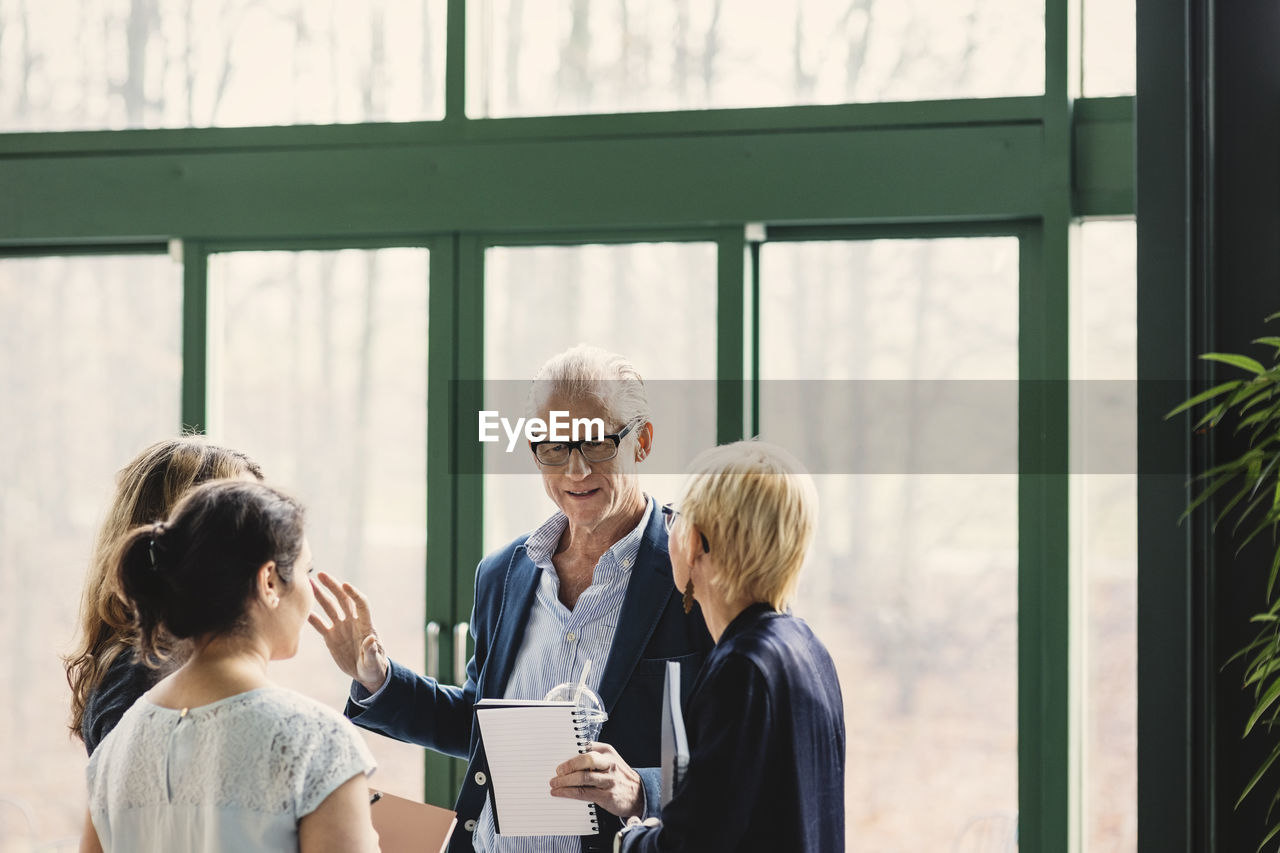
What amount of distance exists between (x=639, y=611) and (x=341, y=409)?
1473mm

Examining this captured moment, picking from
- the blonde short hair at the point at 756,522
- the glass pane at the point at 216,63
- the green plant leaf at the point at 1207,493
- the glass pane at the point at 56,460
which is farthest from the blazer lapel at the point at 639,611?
the glass pane at the point at 56,460

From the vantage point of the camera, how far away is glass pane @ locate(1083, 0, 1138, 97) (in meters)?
3.01

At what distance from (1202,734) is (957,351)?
110 cm

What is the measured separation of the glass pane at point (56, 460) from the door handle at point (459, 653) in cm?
110

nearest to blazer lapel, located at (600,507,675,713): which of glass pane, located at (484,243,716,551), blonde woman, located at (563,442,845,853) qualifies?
blonde woman, located at (563,442,845,853)

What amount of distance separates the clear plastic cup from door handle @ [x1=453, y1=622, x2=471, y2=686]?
1.06 meters

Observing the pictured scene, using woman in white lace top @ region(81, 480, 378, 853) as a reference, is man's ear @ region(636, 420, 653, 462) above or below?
above

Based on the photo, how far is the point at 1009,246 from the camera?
121 inches

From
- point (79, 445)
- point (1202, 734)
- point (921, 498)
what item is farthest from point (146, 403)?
point (1202, 734)

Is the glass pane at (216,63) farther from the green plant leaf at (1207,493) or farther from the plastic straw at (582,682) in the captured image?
the green plant leaf at (1207,493)

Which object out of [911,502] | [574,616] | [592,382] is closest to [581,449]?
[592,382]

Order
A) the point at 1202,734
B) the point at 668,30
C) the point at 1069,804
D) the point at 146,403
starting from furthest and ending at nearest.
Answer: the point at 146,403 → the point at 668,30 → the point at 1069,804 → the point at 1202,734

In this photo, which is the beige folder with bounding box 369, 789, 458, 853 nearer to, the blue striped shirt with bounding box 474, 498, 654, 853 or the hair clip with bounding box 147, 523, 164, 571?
the blue striped shirt with bounding box 474, 498, 654, 853

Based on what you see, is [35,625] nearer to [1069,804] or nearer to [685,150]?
[685,150]
